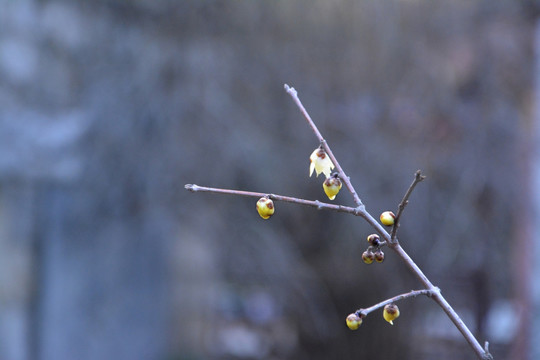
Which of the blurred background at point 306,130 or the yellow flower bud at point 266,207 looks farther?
the blurred background at point 306,130

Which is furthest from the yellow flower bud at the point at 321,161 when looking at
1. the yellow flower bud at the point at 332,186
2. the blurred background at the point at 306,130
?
the blurred background at the point at 306,130

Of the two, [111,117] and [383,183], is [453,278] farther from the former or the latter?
[111,117]

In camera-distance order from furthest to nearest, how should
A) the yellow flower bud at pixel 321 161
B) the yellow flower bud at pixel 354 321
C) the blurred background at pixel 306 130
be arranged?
→ the blurred background at pixel 306 130 < the yellow flower bud at pixel 321 161 < the yellow flower bud at pixel 354 321

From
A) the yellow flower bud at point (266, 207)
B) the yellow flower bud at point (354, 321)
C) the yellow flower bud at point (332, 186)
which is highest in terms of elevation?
the yellow flower bud at point (332, 186)

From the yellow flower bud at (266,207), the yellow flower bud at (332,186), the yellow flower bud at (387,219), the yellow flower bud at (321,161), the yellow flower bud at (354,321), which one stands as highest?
the yellow flower bud at (321,161)

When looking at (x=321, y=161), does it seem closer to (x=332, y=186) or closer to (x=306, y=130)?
(x=332, y=186)

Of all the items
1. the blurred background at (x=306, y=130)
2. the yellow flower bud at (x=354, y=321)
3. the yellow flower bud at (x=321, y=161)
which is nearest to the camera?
the yellow flower bud at (x=354, y=321)

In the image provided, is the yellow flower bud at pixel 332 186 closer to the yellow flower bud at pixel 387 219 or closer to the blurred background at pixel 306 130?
the yellow flower bud at pixel 387 219

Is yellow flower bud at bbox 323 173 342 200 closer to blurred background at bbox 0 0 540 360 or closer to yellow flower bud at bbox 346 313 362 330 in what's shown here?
yellow flower bud at bbox 346 313 362 330

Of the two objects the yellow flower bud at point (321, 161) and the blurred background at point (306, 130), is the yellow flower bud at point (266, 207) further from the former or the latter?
the blurred background at point (306, 130)

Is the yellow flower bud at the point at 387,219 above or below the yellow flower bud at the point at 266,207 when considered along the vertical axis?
below

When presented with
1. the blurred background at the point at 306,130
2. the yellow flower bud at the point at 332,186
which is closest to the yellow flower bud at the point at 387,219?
the yellow flower bud at the point at 332,186
